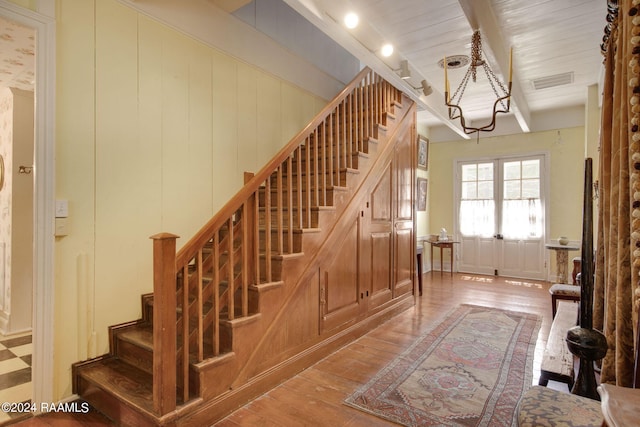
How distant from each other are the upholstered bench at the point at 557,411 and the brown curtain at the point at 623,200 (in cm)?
19

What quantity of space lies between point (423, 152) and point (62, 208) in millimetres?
6679

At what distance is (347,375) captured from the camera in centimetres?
264

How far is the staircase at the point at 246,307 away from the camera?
6.20ft

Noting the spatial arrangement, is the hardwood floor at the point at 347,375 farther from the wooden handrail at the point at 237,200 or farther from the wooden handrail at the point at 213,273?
the wooden handrail at the point at 237,200

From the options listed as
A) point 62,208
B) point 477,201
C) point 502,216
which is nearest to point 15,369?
point 62,208

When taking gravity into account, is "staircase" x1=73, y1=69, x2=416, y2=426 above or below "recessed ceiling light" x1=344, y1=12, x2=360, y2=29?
below

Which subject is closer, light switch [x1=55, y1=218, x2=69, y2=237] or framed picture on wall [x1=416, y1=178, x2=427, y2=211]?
light switch [x1=55, y1=218, x2=69, y2=237]

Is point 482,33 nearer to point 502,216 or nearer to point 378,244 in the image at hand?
point 378,244

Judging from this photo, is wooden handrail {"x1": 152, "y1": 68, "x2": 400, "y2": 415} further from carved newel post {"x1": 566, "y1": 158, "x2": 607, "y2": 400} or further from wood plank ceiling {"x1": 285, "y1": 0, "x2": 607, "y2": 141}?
carved newel post {"x1": 566, "y1": 158, "x2": 607, "y2": 400}

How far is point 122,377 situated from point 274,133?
2.80 metres

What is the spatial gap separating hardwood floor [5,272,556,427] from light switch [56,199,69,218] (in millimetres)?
1262

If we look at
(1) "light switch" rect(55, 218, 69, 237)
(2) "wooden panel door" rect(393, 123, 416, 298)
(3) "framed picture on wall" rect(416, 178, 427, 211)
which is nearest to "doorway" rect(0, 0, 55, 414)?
(1) "light switch" rect(55, 218, 69, 237)

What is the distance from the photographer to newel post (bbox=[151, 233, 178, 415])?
71.0 inches

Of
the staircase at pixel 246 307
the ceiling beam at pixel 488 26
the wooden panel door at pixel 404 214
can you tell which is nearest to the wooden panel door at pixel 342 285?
the staircase at pixel 246 307
